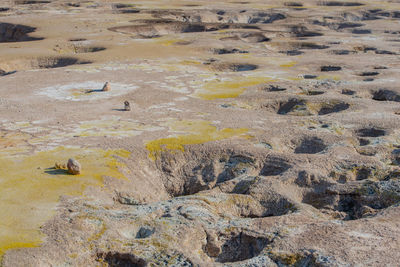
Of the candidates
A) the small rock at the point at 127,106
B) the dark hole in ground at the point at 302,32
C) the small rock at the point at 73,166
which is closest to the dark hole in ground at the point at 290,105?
the small rock at the point at 127,106

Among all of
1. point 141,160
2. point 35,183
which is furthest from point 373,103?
point 35,183

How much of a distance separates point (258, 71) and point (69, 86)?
7.10m

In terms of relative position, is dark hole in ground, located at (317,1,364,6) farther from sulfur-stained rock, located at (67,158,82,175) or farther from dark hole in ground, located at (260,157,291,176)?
sulfur-stained rock, located at (67,158,82,175)

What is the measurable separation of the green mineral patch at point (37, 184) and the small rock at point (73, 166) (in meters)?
0.08

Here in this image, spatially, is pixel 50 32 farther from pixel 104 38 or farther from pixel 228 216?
pixel 228 216

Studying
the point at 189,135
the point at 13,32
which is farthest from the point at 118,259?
the point at 13,32

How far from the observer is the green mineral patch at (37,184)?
6.33m

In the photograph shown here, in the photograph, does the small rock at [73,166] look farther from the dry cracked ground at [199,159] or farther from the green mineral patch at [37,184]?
the dry cracked ground at [199,159]

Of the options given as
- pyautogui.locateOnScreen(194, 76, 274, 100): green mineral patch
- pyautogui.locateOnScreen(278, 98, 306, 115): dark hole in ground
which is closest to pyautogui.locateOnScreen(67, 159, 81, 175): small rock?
pyautogui.locateOnScreen(194, 76, 274, 100): green mineral patch

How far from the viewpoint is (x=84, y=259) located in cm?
589

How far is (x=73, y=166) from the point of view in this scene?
8.22 meters

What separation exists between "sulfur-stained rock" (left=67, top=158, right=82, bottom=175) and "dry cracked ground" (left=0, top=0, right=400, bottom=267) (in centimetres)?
29

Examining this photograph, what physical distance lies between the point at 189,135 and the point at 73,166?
3.25m

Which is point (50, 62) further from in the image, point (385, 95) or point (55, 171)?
point (55, 171)
